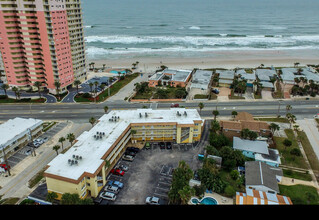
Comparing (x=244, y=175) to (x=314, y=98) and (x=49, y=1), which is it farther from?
Answer: (x=49, y=1)

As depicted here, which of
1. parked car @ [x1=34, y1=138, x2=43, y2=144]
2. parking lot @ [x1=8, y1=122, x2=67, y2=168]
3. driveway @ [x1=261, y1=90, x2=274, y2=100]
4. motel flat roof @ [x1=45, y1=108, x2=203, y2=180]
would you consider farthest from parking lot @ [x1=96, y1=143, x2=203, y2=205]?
driveway @ [x1=261, y1=90, x2=274, y2=100]

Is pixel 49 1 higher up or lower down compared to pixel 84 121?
higher up

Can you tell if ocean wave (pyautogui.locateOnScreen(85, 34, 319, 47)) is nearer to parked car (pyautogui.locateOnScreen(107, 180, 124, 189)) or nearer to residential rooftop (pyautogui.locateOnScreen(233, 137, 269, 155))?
residential rooftop (pyautogui.locateOnScreen(233, 137, 269, 155))

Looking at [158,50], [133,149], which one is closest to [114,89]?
[133,149]

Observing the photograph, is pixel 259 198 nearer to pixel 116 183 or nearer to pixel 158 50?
pixel 116 183
